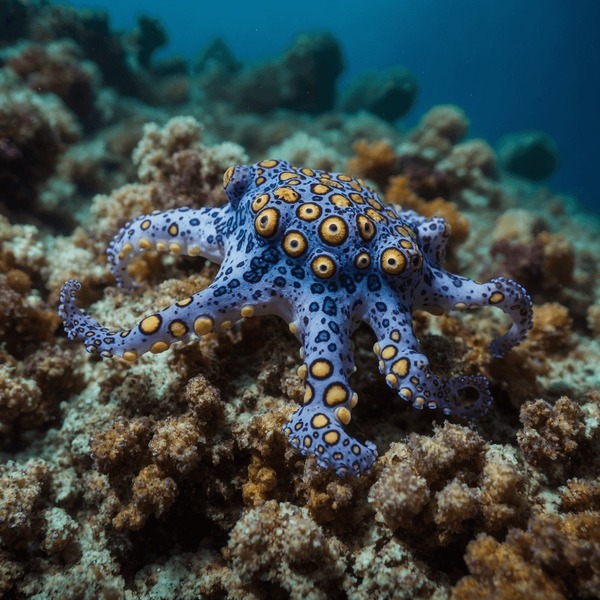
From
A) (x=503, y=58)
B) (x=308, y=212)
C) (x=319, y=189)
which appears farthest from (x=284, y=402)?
(x=503, y=58)

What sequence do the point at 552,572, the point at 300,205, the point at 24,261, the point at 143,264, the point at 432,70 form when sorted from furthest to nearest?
the point at 432,70, the point at 24,261, the point at 143,264, the point at 300,205, the point at 552,572

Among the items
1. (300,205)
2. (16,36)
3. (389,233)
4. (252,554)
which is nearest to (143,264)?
(300,205)

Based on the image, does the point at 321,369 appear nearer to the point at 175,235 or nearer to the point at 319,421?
the point at 319,421

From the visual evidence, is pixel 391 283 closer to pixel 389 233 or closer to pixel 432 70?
pixel 389 233

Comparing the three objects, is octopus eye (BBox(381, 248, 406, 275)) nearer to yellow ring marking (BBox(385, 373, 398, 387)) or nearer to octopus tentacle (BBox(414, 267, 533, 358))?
octopus tentacle (BBox(414, 267, 533, 358))

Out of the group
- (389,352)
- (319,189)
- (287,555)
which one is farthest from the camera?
(319,189)

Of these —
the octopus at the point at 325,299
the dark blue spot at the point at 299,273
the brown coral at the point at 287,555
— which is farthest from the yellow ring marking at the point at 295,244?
the brown coral at the point at 287,555
